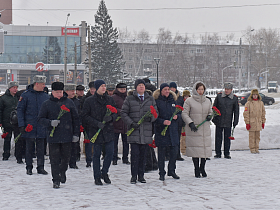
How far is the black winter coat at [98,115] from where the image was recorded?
262 inches

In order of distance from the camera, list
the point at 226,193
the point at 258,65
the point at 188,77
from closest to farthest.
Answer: the point at 226,193 < the point at 188,77 < the point at 258,65

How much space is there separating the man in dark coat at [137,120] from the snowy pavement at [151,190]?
434 mm

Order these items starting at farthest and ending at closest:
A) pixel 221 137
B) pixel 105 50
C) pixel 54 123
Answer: pixel 105 50, pixel 221 137, pixel 54 123

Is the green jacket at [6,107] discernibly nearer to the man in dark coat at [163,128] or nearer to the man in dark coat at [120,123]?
the man in dark coat at [120,123]

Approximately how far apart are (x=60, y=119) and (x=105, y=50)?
55.1m

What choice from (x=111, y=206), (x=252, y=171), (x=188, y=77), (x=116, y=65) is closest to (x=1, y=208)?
(x=111, y=206)

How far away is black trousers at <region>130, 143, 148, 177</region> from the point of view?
681cm

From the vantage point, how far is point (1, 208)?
5.17 m

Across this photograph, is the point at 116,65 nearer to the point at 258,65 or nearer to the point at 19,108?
the point at 258,65

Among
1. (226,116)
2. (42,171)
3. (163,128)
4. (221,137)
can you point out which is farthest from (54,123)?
(221,137)

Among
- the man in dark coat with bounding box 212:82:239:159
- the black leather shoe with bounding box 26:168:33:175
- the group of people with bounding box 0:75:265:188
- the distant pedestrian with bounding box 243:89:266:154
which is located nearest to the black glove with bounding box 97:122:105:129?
the group of people with bounding box 0:75:265:188

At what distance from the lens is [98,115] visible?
22.1 feet

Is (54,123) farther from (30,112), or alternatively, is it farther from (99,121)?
(30,112)

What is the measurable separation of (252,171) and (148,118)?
105 inches
